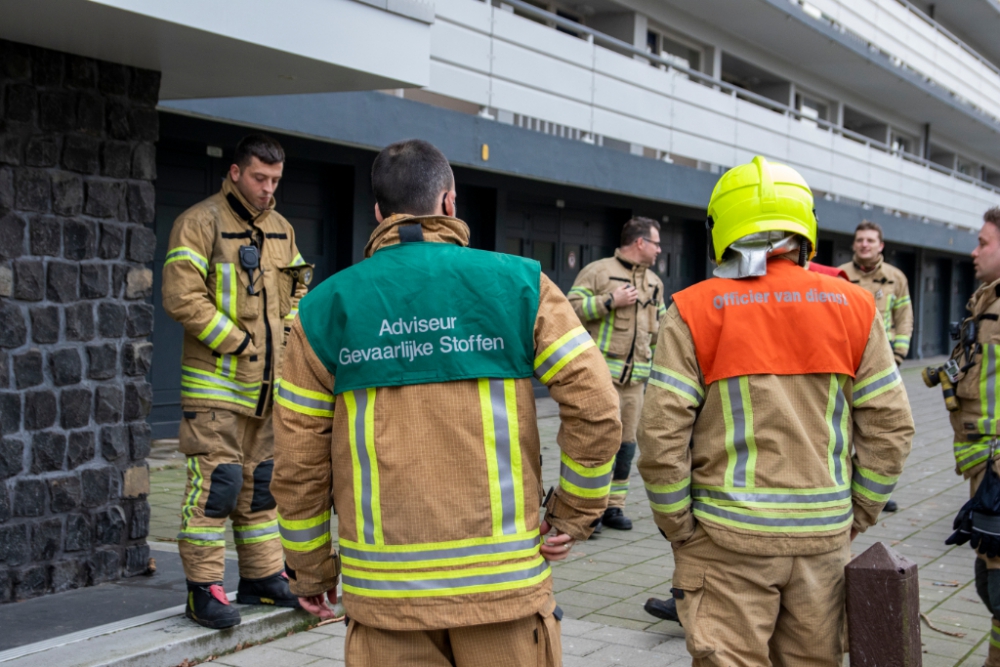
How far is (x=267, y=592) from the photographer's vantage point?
510cm

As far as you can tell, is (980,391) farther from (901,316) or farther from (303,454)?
(901,316)

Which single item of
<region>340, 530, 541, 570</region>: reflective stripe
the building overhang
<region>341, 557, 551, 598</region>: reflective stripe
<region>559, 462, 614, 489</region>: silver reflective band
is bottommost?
<region>341, 557, 551, 598</region>: reflective stripe

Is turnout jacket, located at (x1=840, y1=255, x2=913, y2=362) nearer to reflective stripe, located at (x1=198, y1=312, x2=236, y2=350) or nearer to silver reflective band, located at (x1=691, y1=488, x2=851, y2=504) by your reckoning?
reflective stripe, located at (x1=198, y1=312, x2=236, y2=350)

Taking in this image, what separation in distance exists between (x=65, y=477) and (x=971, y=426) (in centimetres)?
443

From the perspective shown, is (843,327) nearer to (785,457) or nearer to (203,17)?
(785,457)

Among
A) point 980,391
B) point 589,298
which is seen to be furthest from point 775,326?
point 589,298

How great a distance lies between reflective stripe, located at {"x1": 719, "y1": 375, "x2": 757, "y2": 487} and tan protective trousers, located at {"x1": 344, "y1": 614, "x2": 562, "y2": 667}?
2.72ft

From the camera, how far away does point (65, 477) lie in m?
5.38

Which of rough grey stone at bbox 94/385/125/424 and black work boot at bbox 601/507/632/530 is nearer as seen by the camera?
rough grey stone at bbox 94/385/125/424

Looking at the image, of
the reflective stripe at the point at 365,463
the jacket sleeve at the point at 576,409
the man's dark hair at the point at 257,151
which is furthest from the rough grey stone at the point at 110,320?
the jacket sleeve at the point at 576,409

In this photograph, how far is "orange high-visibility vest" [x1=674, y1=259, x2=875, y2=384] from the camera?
3084 mm

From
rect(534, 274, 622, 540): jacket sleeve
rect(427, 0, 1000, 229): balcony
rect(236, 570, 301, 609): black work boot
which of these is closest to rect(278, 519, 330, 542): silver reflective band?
rect(534, 274, 622, 540): jacket sleeve

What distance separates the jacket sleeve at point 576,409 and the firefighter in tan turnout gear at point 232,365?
102 inches

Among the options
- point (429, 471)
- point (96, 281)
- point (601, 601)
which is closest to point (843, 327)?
point (429, 471)
